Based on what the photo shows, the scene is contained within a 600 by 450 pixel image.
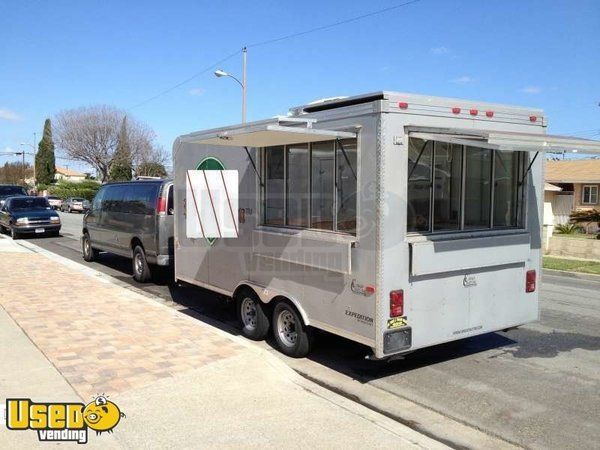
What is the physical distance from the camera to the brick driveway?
5406mm

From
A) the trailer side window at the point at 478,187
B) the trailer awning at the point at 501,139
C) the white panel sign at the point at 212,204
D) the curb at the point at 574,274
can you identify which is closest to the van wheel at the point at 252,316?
the white panel sign at the point at 212,204

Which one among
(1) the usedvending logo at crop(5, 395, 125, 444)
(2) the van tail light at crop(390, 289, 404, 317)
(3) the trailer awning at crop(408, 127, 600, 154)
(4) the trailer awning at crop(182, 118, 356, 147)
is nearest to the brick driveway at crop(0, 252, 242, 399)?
(1) the usedvending logo at crop(5, 395, 125, 444)

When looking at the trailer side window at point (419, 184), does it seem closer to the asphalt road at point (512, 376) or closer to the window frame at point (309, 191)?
the window frame at point (309, 191)

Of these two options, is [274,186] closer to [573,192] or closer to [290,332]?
[290,332]

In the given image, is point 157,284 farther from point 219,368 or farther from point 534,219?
point 534,219

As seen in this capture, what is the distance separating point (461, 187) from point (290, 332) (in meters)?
2.57

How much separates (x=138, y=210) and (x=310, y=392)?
733 centimetres

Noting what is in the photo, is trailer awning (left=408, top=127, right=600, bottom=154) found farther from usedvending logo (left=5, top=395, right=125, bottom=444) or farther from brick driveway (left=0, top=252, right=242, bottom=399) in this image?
usedvending logo (left=5, top=395, right=125, bottom=444)

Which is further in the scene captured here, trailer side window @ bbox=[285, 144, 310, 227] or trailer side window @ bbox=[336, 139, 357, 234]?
trailer side window @ bbox=[285, 144, 310, 227]

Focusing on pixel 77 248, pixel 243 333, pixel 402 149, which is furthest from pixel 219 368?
pixel 77 248

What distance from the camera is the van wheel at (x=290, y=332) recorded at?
623 centimetres

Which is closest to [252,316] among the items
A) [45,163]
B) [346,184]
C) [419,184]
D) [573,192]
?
[346,184]

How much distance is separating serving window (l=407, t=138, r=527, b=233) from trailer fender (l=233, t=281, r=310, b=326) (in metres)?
1.51

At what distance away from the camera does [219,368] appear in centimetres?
559
